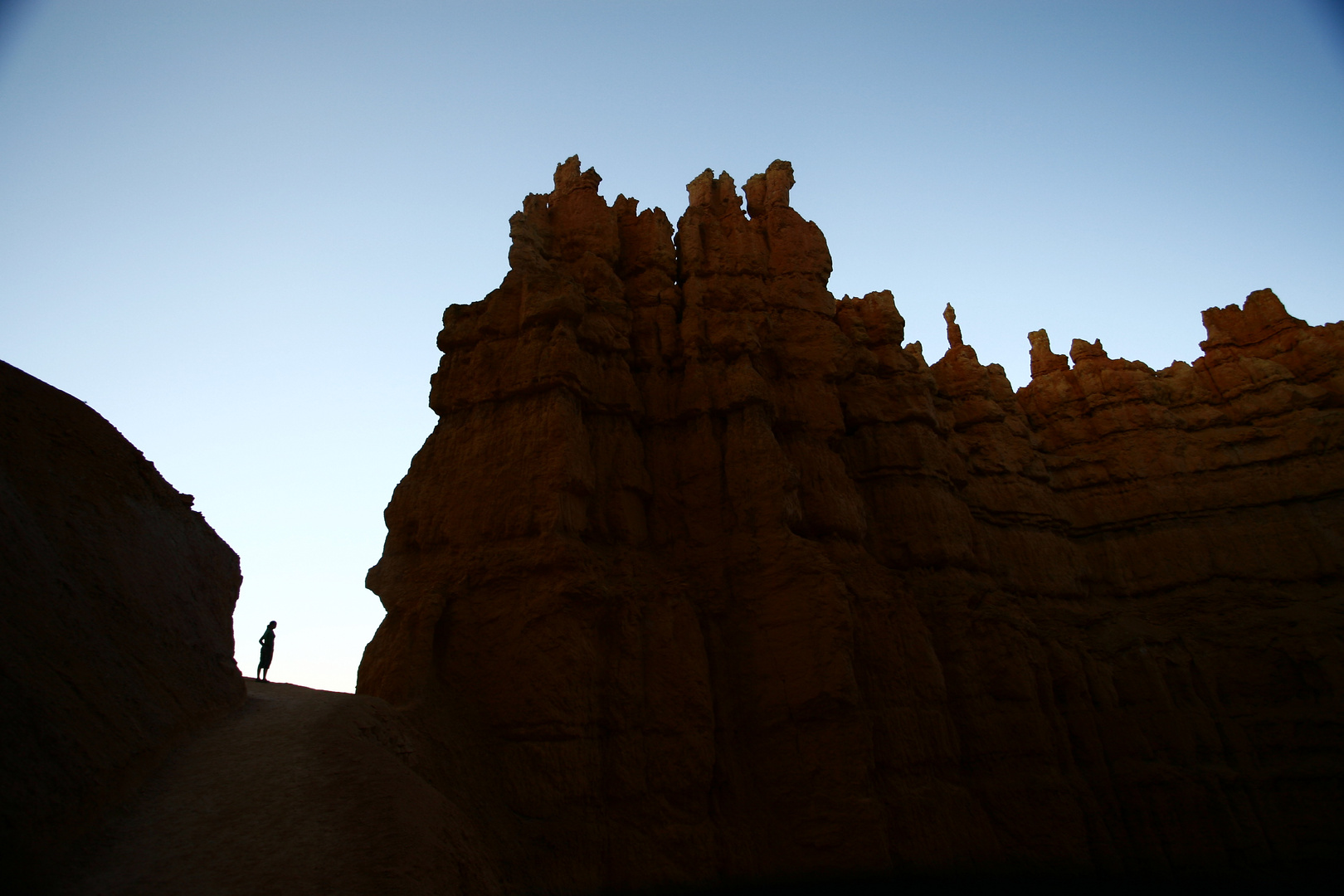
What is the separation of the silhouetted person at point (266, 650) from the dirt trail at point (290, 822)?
5.04 m

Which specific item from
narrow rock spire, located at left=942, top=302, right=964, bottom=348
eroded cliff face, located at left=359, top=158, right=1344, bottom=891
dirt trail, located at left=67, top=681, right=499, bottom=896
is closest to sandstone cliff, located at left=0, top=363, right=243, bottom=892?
dirt trail, located at left=67, top=681, right=499, bottom=896

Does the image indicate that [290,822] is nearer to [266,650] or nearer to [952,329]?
[266,650]

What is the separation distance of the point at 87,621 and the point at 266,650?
306 inches

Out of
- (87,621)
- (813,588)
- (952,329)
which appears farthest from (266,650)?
(952,329)

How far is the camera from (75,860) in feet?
23.1

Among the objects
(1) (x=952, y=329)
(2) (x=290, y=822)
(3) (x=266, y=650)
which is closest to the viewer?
(2) (x=290, y=822)

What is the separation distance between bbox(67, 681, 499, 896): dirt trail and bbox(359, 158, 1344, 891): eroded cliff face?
8.02 feet

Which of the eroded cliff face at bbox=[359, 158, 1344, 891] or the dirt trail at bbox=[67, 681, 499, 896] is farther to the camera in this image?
the eroded cliff face at bbox=[359, 158, 1344, 891]

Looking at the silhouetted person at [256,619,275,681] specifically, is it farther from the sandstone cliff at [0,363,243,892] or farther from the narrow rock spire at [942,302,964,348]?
the narrow rock spire at [942,302,964,348]

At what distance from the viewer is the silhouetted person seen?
52.7ft

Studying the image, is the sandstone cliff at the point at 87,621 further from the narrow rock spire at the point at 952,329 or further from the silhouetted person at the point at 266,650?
the narrow rock spire at the point at 952,329

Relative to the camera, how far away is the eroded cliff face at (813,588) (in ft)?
46.9

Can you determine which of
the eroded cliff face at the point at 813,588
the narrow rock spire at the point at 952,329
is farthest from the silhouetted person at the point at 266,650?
the narrow rock spire at the point at 952,329

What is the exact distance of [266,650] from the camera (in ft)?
53.0
